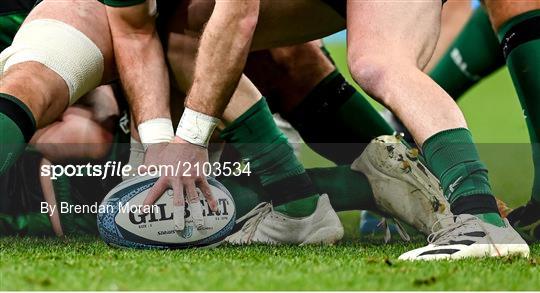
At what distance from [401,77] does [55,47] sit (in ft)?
3.54

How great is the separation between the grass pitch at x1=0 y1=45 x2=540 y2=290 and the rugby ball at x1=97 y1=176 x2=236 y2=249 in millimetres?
60

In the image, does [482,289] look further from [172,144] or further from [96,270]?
[172,144]

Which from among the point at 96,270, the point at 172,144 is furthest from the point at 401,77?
the point at 96,270

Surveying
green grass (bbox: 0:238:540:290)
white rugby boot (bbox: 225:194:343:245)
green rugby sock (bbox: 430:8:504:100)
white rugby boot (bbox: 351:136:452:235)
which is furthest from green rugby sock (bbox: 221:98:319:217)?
green rugby sock (bbox: 430:8:504:100)

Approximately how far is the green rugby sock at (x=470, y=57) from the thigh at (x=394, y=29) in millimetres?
1998

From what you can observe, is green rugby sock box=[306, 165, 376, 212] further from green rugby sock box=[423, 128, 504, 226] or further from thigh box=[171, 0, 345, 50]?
green rugby sock box=[423, 128, 504, 226]

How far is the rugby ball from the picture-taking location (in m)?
2.96

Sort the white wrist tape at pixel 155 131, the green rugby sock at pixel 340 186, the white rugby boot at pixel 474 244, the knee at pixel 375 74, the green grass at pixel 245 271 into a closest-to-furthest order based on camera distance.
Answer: the green grass at pixel 245 271
the white rugby boot at pixel 474 244
the knee at pixel 375 74
the white wrist tape at pixel 155 131
the green rugby sock at pixel 340 186

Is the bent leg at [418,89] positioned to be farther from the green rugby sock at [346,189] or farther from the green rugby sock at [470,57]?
the green rugby sock at [470,57]

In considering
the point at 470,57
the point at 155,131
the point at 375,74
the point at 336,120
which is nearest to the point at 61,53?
the point at 155,131

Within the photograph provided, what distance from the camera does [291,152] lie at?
133 inches

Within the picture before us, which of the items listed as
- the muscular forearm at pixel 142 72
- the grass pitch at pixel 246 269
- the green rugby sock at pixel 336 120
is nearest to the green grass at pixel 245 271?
the grass pitch at pixel 246 269

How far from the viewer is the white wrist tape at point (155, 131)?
314cm

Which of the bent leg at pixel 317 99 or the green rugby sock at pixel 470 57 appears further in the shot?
the green rugby sock at pixel 470 57
